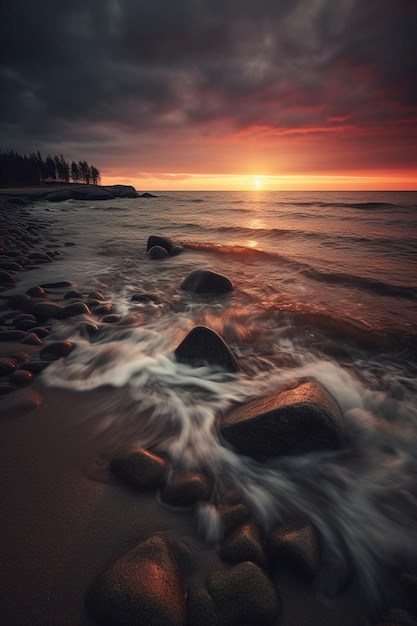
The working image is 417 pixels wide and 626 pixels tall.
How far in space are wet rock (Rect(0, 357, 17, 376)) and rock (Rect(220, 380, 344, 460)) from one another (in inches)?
95.4

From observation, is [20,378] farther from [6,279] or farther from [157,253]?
[157,253]

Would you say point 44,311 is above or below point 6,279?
below

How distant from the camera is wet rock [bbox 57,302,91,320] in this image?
473cm

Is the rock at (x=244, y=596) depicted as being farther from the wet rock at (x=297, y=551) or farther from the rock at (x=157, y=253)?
the rock at (x=157, y=253)

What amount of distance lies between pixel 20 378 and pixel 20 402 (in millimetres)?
391

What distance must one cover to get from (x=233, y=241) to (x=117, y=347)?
10.3 metres

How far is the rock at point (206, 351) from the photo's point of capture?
3.58 metres

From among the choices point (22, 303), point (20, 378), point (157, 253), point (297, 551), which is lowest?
point (297, 551)

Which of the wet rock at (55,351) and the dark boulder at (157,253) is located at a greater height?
the dark boulder at (157,253)

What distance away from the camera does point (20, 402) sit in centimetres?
275

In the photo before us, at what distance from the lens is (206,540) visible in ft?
5.61

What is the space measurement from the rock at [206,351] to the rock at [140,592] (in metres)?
2.17

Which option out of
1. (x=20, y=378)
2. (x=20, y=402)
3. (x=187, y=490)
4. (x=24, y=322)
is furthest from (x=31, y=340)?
(x=187, y=490)

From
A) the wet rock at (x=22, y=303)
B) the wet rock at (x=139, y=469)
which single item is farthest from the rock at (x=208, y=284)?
the wet rock at (x=139, y=469)
